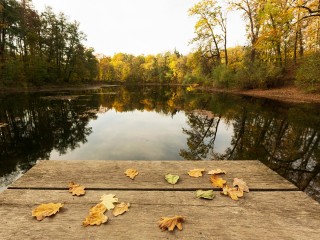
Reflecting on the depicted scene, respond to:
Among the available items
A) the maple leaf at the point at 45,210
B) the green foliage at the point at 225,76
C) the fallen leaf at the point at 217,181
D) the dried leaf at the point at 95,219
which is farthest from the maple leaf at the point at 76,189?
the green foliage at the point at 225,76

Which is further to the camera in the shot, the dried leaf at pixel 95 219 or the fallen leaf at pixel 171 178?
the fallen leaf at pixel 171 178

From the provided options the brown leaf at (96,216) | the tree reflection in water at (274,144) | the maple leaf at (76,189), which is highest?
the maple leaf at (76,189)

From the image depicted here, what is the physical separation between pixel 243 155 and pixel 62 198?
4172 mm

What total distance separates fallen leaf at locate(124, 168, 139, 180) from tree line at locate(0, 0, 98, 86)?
28.1m

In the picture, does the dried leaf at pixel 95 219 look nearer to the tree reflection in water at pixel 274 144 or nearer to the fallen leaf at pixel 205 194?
the fallen leaf at pixel 205 194

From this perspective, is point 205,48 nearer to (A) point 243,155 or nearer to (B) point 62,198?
(A) point 243,155

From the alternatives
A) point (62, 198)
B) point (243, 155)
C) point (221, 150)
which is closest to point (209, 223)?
point (62, 198)

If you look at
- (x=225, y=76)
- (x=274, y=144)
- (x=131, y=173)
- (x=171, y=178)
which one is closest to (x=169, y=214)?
(x=171, y=178)

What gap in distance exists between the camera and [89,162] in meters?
2.22

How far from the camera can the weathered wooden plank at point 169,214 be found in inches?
45.4

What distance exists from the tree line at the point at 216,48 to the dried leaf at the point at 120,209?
17137mm

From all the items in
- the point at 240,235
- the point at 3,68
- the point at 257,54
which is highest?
the point at 257,54

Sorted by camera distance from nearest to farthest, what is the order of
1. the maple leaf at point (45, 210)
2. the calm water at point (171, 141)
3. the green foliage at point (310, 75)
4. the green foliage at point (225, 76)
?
the maple leaf at point (45, 210), the calm water at point (171, 141), the green foliage at point (310, 75), the green foliage at point (225, 76)

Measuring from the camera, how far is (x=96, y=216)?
1.29 meters
